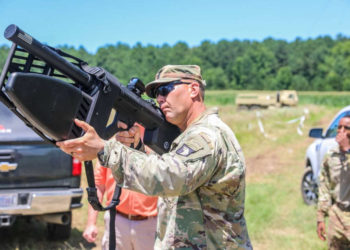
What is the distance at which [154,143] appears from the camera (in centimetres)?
249

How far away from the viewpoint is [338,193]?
172 inches

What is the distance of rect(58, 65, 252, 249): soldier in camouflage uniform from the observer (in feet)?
5.96

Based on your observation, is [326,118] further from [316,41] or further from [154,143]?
[316,41]

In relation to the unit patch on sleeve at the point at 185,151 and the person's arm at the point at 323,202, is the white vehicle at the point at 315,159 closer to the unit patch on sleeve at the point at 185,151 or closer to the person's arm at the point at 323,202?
the person's arm at the point at 323,202

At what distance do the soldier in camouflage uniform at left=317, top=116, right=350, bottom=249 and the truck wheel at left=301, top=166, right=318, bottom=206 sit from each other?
390 centimetres

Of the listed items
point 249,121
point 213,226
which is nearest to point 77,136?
point 213,226

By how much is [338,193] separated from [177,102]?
277 cm

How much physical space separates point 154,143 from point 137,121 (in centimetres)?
18

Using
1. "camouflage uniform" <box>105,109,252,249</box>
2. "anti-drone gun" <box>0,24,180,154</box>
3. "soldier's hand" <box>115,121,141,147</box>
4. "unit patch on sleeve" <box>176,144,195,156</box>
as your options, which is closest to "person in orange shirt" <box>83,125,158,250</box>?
"soldier's hand" <box>115,121,141,147</box>

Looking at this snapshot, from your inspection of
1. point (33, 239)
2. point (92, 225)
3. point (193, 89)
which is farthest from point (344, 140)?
point (33, 239)

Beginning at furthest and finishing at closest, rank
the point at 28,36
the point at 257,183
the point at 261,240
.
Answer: the point at 257,183 → the point at 261,240 → the point at 28,36

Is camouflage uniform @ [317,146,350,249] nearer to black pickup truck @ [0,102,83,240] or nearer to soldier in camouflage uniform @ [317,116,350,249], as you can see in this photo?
soldier in camouflage uniform @ [317,116,350,249]

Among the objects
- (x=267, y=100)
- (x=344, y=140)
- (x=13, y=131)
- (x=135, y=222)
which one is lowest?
(x=267, y=100)

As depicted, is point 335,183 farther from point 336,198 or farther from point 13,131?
point 13,131
